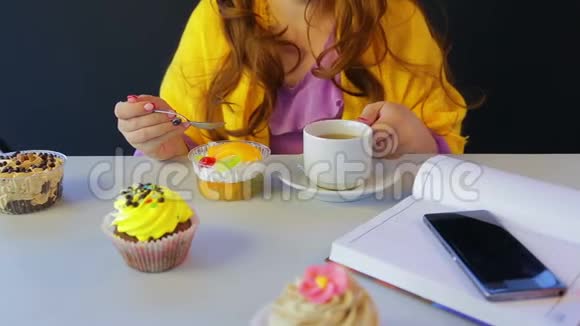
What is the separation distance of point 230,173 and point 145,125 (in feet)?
0.76

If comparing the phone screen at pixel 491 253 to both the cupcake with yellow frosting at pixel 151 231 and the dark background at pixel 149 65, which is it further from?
the dark background at pixel 149 65

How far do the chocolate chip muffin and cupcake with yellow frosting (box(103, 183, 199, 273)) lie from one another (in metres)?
0.21

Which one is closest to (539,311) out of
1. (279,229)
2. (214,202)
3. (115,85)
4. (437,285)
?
(437,285)

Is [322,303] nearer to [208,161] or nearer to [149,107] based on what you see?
[208,161]

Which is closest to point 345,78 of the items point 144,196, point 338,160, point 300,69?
point 300,69

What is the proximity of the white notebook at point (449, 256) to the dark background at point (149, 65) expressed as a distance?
0.83m

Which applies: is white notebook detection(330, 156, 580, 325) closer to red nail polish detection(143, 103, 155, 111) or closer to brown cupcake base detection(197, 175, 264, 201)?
brown cupcake base detection(197, 175, 264, 201)

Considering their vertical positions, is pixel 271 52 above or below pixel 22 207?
above

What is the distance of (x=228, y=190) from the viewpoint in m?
0.89

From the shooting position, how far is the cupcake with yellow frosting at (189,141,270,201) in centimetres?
88

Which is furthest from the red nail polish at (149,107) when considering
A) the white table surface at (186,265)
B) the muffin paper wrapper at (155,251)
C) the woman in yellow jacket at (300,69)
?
the muffin paper wrapper at (155,251)

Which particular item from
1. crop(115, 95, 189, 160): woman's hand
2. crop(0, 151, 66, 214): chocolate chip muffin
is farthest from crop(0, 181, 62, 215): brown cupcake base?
crop(115, 95, 189, 160): woman's hand

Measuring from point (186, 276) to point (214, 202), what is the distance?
22cm

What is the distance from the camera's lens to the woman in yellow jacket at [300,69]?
1.32 metres
